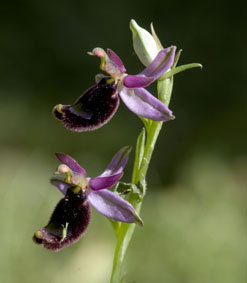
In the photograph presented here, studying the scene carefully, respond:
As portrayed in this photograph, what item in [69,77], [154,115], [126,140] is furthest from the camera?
[69,77]

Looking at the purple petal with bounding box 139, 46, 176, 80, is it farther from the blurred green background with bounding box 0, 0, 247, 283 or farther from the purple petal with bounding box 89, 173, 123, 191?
the blurred green background with bounding box 0, 0, 247, 283

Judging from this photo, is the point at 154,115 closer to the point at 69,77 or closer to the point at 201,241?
the point at 201,241

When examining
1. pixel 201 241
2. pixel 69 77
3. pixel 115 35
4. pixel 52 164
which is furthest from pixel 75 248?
pixel 115 35

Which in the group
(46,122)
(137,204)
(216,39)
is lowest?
(137,204)

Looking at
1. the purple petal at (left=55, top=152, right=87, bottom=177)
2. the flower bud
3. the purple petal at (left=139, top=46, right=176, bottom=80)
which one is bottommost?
the purple petal at (left=55, top=152, right=87, bottom=177)

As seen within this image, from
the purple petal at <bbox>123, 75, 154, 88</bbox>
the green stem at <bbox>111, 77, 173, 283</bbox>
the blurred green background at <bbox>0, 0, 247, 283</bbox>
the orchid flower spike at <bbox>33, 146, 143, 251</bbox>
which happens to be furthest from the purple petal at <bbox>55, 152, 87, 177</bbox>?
the blurred green background at <bbox>0, 0, 247, 283</bbox>

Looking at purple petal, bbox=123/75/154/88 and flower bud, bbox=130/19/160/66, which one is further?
flower bud, bbox=130/19/160/66

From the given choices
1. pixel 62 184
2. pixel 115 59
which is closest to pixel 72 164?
pixel 62 184

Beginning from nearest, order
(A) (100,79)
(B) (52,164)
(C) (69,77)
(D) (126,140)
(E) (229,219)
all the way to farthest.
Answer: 1. (A) (100,79)
2. (E) (229,219)
3. (B) (52,164)
4. (D) (126,140)
5. (C) (69,77)
